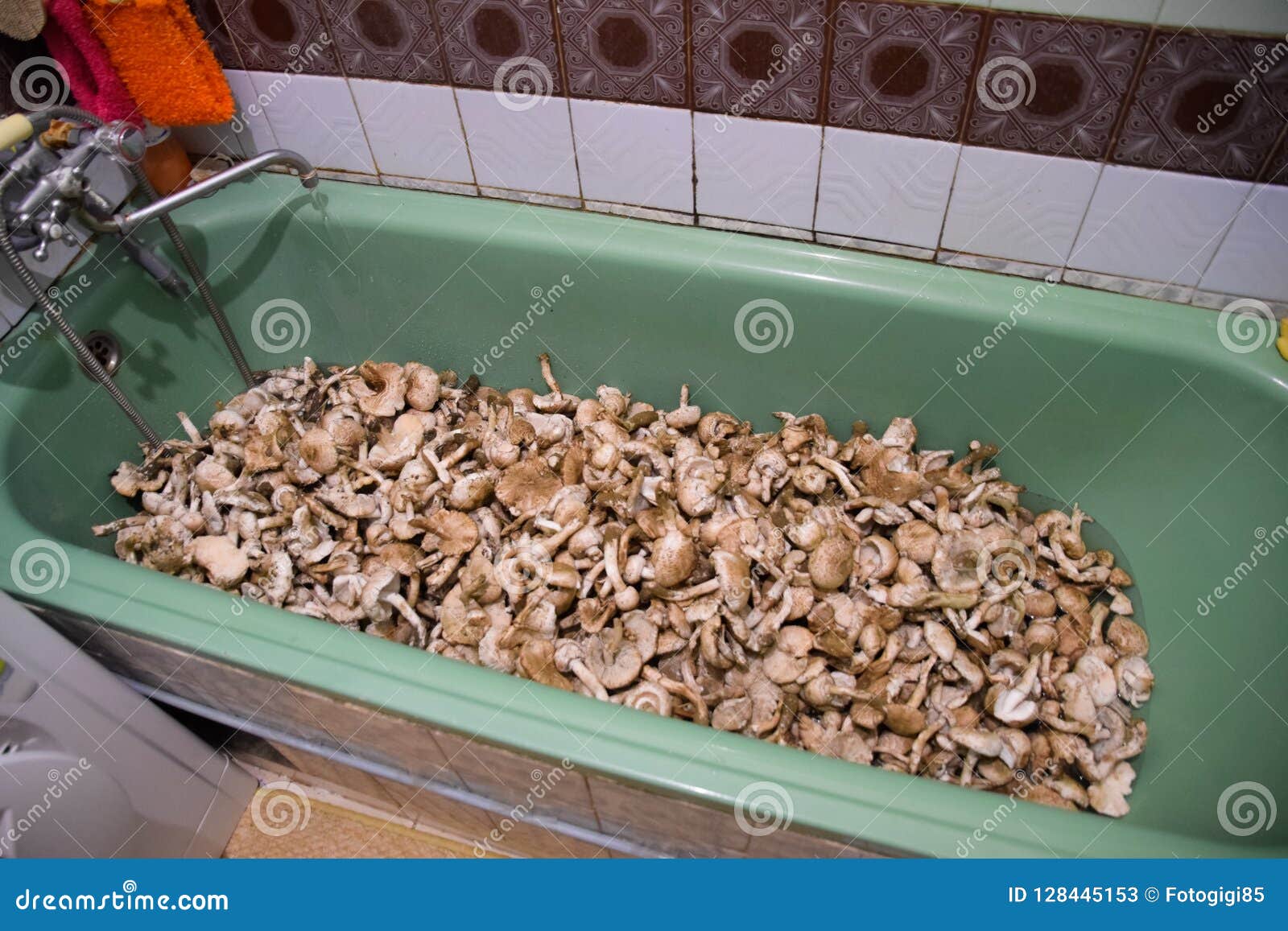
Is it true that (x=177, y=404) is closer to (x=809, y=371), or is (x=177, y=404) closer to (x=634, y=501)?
(x=634, y=501)

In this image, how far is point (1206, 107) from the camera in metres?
1.07

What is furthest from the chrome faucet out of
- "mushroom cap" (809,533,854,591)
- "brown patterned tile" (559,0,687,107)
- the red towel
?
"mushroom cap" (809,533,854,591)

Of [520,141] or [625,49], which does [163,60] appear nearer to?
[520,141]

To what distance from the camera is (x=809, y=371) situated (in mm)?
1474

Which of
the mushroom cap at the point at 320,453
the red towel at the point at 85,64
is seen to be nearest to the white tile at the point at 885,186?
the mushroom cap at the point at 320,453

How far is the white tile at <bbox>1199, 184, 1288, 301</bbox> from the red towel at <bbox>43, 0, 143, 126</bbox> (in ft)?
5.84

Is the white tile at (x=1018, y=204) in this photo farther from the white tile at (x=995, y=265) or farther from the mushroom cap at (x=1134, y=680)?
the mushroom cap at (x=1134, y=680)

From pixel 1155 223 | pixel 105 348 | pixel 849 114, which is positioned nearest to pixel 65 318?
pixel 105 348

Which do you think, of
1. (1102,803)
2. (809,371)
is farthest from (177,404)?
(1102,803)

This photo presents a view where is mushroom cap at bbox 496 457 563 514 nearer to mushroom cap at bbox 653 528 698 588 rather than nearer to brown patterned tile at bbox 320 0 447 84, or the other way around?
mushroom cap at bbox 653 528 698 588

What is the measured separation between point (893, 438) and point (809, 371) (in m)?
0.19

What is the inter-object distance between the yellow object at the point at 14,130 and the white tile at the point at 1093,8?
134 cm

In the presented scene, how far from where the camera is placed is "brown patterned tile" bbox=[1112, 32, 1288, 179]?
3.37 ft

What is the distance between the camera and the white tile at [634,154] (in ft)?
4.35
